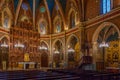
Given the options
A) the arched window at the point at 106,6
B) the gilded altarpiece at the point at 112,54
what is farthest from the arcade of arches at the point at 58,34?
the arched window at the point at 106,6

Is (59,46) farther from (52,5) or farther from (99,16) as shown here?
(99,16)

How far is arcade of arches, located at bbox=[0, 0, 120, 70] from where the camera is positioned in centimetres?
2725

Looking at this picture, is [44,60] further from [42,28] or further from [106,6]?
[106,6]

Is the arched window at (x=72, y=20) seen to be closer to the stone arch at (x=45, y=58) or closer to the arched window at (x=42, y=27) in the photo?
the arched window at (x=42, y=27)

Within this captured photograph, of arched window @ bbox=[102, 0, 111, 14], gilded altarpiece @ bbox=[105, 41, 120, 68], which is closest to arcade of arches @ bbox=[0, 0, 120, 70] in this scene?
gilded altarpiece @ bbox=[105, 41, 120, 68]

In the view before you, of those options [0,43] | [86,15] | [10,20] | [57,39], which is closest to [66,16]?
[57,39]

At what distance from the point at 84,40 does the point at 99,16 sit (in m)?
4.90

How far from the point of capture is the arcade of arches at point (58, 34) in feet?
89.4

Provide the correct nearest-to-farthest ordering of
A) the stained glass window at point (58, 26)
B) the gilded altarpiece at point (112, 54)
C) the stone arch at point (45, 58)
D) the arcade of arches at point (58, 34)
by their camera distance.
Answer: the arcade of arches at point (58, 34)
the gilded altarpiece at point (112, 54)
the stained glass window at point (58, 26)
the stone arch at point (45, 58)

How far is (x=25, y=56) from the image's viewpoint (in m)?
35.1

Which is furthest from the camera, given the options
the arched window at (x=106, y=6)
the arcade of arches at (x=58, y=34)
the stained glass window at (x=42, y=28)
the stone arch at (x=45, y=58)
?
the stained glass window at (x=42, y=28)

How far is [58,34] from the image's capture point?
1529 inches

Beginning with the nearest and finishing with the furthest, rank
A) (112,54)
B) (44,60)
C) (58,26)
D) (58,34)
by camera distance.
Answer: (112,54) < (58,34) < (58,26) < (44,60)

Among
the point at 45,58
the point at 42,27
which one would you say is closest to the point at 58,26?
the point at 42,27
